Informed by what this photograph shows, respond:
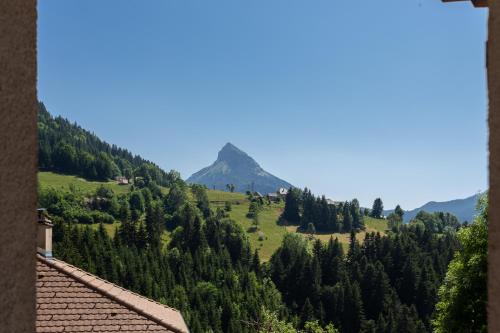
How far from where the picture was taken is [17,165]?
2004 mm

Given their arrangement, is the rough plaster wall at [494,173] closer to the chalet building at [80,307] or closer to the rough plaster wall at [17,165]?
the rough plaster wall at [17,165]

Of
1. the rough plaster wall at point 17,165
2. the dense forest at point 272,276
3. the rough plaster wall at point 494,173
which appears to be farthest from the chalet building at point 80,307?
the dense forest at point 272,276

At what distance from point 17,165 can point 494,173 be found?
6.44ft

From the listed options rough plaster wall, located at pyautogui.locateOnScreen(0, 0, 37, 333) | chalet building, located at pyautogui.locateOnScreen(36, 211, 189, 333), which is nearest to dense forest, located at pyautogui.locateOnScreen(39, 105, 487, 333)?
chalet building, located at pyautogui.locateOnScreen(36, 211, 189, 333)

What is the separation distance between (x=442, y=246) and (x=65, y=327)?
14780 cm

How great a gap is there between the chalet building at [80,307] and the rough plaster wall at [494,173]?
1026 cm

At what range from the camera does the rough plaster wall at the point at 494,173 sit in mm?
1838

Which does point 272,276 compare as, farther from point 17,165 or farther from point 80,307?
point 17,165

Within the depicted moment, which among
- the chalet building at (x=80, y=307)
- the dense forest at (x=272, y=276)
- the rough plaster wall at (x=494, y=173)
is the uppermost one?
the rough plaster wall at (x=494, y=173)

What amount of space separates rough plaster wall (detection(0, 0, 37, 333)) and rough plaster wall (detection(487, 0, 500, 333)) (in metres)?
1.91

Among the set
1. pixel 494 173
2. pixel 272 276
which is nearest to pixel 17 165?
pixel 494 173

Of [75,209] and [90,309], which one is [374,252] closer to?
[75,209]

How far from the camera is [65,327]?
10.4m

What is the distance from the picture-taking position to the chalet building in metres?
10.6
